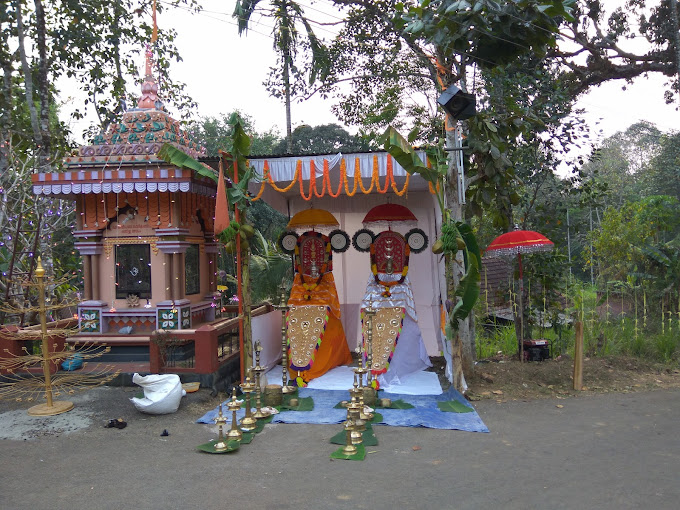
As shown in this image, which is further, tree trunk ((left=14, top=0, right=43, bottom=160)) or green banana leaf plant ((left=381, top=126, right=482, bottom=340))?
tree trunk ((left=14, top=0, right=43, bottom=160))

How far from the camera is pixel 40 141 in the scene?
9820 millimetres

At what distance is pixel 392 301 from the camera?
814cm

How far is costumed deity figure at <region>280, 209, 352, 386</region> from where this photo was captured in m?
7.91

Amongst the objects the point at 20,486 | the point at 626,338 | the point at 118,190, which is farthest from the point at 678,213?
the point at 20,486

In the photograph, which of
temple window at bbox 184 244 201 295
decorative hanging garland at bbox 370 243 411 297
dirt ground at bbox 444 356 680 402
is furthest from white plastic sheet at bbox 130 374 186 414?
dirt ground at bbox 444 356 680 402

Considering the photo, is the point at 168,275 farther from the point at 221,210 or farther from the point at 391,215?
the point at 391,215

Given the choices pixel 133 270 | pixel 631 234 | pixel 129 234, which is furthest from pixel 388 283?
pixel 631 234

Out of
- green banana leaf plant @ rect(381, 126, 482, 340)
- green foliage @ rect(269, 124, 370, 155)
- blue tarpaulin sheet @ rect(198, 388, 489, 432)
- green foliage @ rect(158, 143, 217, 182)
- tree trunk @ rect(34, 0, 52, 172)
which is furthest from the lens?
green foliage @ rect(269, 124, 370, 155)

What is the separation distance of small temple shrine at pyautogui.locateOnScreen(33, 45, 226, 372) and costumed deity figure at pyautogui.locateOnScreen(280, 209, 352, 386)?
167 cm

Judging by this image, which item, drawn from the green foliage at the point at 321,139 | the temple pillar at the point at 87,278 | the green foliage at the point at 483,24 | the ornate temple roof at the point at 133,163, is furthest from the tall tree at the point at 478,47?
the green foliage at the point at 321,139

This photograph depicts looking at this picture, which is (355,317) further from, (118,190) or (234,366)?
(118,190)

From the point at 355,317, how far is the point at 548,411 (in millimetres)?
3937

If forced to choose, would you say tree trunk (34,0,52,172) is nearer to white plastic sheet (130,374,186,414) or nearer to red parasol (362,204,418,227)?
white plastic sheet (130,374,186,414)

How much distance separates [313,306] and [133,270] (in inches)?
114
